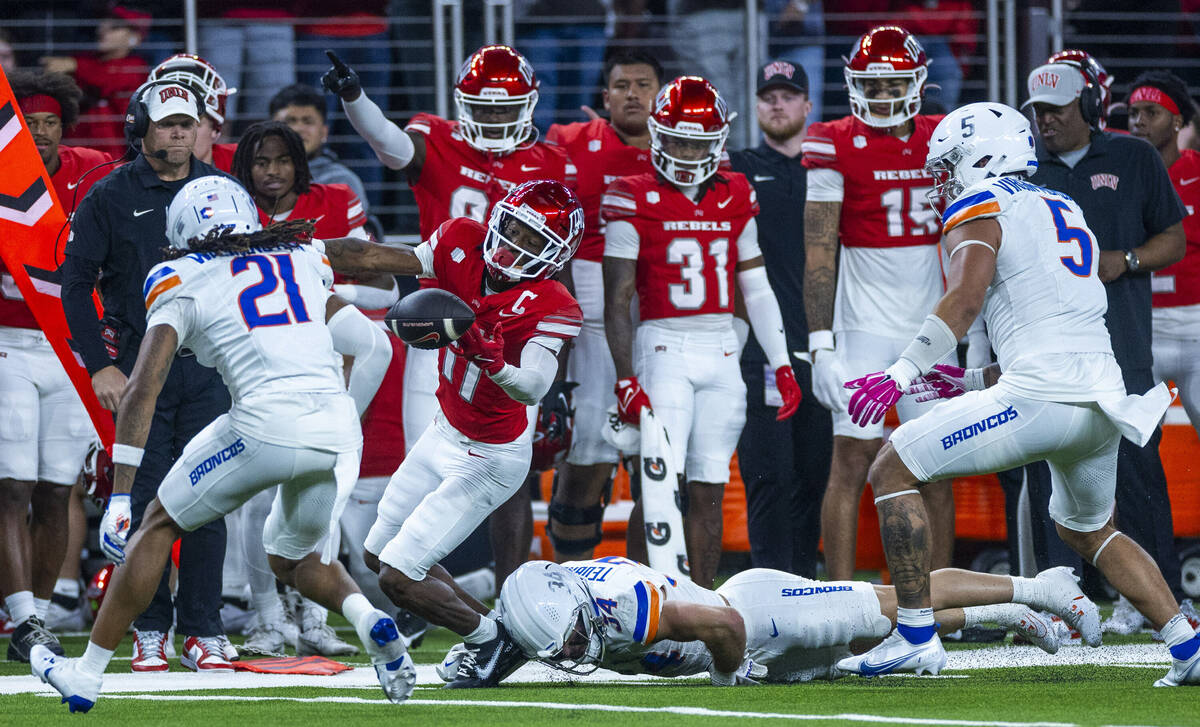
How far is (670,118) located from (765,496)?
1724 millimetres

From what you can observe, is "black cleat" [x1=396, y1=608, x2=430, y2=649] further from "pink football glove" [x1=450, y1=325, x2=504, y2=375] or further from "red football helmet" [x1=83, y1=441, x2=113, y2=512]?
"pink football glove" [x1=450, y1=325, x2=504, y2=375]

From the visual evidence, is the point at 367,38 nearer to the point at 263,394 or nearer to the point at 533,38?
the point at 533,38

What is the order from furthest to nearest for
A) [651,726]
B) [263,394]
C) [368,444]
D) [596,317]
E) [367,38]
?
[367,38] < [368,444] < [596,317] < [263,394] < [651,726]

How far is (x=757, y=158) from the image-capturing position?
25.5ft

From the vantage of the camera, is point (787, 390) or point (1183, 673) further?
point (787, 390)

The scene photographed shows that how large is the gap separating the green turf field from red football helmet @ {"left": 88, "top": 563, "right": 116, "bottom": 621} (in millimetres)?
524

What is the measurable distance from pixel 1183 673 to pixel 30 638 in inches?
161

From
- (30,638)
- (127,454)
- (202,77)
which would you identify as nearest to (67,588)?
(30,638)

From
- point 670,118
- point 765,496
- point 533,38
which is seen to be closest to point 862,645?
point 765,496

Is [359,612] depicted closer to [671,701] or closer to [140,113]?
[671,701]

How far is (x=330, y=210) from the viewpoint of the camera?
6.97m

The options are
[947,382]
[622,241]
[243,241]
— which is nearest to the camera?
[243,241]

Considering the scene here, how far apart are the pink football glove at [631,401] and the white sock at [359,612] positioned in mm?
1818

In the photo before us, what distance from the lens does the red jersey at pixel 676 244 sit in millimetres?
6727
